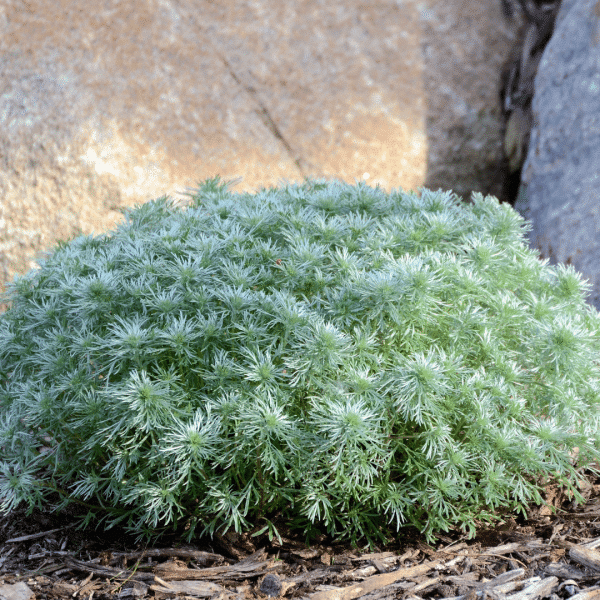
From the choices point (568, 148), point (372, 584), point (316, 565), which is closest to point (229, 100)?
point (568, 148)

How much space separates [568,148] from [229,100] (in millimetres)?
2233

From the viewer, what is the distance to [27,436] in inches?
86.7

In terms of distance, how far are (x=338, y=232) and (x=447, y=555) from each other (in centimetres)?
116

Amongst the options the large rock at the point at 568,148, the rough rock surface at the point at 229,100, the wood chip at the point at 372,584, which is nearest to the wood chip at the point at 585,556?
the wood chip at the point at 372,584

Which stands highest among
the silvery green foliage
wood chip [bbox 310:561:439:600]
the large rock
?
the large rock

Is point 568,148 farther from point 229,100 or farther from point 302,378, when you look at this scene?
point 302,378

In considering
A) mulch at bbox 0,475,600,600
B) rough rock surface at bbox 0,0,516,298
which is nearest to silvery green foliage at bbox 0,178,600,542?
mulch at bbox 0,475,600,600

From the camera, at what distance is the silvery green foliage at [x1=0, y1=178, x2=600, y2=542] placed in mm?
1904

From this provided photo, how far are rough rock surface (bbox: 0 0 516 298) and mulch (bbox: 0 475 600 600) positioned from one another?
227cm

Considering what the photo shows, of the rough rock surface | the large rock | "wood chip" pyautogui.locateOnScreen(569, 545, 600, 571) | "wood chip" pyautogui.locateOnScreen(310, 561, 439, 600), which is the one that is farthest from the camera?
the rough rock surface

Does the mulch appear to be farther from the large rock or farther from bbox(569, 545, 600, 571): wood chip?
the large rock

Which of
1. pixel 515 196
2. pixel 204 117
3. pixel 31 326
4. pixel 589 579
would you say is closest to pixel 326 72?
pixel 204 117

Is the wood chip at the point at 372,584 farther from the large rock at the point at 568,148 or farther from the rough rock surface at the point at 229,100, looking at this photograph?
the rough rock surface at the point at 229,100

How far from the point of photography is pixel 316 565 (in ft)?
6.88
